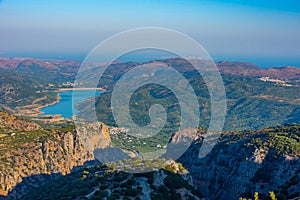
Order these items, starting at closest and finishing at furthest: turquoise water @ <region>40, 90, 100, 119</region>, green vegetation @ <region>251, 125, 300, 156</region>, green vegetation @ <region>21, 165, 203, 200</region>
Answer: green vegetation @ <region>21, 165, 203, 200</region>, green vegetation @ <region>251, 125, 300, 156</region>, turquoise water @ <region>40, 90, 100, 119</region>

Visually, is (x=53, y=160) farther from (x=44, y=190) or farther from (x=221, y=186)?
(x=221, y=186)

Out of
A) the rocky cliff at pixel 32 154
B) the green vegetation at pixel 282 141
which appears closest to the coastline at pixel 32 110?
the rocky cliff at pixel 32 154

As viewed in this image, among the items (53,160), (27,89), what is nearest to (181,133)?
(53,160)

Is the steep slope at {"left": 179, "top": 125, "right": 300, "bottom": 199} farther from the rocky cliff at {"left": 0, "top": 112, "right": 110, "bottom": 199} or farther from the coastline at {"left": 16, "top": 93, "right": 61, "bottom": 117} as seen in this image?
the coastline at {"left": 16, "top": 93, "right": 61, "bottom": 117}

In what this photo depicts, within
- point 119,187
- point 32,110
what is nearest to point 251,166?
point 119,187

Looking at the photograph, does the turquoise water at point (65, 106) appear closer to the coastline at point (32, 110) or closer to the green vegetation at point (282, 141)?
the coastline at point (32, 110)

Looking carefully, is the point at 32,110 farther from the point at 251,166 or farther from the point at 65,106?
the point at 251,166

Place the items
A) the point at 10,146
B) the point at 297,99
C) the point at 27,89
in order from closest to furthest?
the point at 10,146 < the point at 297,99 < the point at 27,89

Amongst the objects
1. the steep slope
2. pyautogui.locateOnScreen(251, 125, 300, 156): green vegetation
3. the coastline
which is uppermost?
pyautogui.locateOnScreen(251, 125, 300, 156): green vegetation

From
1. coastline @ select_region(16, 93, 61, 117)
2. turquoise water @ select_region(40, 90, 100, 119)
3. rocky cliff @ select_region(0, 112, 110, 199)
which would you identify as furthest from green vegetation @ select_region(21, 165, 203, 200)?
coastline @ select_region(16, 93, 61, 117)
